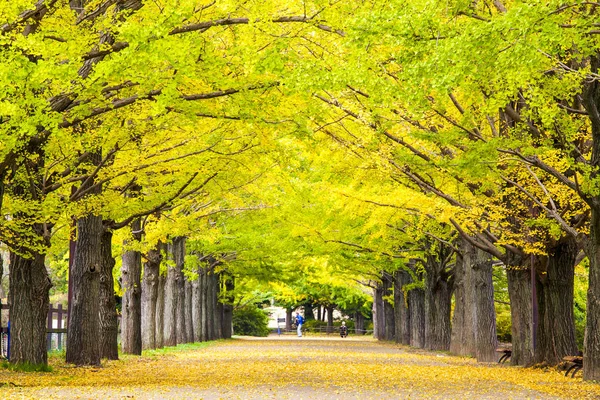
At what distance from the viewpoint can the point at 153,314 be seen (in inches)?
1287

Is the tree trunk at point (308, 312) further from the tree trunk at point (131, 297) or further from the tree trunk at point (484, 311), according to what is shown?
the tree trunk at point (484, 311)

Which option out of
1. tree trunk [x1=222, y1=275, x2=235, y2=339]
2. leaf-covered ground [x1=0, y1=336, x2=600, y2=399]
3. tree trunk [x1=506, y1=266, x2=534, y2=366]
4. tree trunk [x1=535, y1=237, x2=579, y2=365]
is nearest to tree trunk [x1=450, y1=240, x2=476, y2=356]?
tree trunk [x1=506, y1=266, x2=534, y2=366]

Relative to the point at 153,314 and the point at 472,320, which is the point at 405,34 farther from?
the point at 153,314

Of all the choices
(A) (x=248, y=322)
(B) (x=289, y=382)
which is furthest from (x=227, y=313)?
(B) (x=289, y=382)

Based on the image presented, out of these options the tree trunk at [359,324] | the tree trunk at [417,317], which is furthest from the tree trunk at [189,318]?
the tree trunk at [359,324]

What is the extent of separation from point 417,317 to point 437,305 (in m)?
5.93

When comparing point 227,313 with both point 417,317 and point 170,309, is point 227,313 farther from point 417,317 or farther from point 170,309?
point 170,309

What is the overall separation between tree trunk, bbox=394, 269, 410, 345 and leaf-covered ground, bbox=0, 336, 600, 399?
21500 millimetres

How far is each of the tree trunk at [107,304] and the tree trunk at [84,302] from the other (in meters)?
1.92

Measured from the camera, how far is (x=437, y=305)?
3697cm

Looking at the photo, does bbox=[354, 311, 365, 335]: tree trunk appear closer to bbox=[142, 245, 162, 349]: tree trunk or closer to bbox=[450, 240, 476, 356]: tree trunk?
bbox=[450, 240, 476, 356]: tree trunk

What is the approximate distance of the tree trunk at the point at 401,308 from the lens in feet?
152

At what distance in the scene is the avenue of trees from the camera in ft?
42.3

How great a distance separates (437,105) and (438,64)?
26.1 feet
